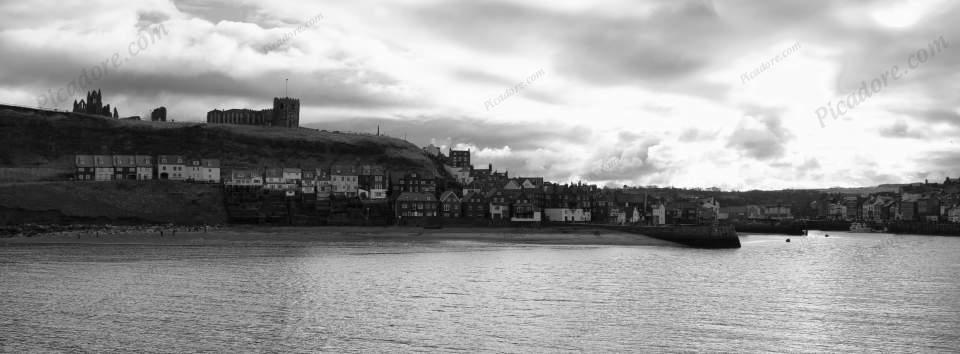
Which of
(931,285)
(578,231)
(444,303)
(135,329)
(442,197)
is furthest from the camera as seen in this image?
(442,197)

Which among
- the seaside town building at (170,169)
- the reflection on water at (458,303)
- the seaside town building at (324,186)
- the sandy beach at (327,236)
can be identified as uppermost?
the seaside town building at (170,169)

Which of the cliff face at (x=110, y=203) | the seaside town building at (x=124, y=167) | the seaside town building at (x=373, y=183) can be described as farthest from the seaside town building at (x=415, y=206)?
the seaside town building at (x=124, y=167)

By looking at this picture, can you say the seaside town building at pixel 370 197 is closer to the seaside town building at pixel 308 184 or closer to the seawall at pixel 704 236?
the seaside town building at pixel 308 184

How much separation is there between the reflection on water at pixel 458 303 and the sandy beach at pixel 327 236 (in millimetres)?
23502

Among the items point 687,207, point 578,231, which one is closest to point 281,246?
point 578,231

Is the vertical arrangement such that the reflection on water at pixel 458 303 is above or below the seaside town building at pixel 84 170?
below

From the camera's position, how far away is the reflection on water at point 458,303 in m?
38.8

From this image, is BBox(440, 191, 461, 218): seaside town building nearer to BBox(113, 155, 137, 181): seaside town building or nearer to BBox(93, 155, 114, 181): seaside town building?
BBox(113, 155, 137, 181): seaside town building

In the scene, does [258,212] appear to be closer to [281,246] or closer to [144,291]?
[281,246]

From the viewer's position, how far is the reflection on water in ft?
127

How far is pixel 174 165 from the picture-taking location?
6639 inches

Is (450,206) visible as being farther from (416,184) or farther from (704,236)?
(704,236)

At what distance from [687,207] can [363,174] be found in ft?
241

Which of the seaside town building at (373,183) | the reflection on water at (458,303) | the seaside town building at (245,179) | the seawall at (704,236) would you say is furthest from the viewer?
the seaside town building at (373,183)
